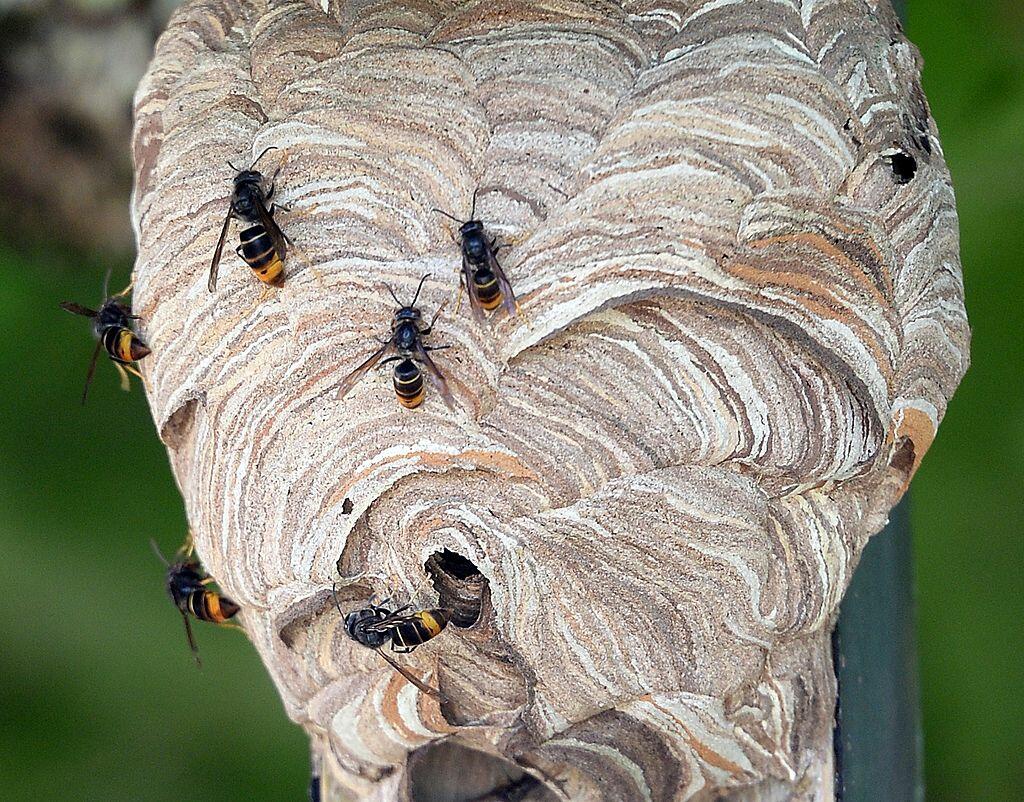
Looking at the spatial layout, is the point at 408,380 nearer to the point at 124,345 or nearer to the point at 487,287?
the point at 487,287

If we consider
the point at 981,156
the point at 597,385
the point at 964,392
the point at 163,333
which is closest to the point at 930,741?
the point at 964,392

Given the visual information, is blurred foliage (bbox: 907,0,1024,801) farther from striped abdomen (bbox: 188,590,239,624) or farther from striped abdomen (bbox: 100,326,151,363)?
striped abdomen (bbox: 100,326,151,363)

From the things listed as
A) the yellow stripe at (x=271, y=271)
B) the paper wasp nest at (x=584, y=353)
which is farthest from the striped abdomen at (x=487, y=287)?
Result: the yellow stripe at (x=271, y=271)

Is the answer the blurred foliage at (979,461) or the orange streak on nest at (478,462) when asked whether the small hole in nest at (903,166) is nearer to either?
the orange streak on nest at (478,462)

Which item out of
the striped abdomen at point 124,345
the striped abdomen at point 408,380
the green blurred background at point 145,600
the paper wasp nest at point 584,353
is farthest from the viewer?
the green blurred background at point 145,600

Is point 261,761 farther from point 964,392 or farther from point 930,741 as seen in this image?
point 964,392

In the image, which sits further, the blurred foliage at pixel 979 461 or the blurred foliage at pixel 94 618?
the blurred foliage at pixel 94 618

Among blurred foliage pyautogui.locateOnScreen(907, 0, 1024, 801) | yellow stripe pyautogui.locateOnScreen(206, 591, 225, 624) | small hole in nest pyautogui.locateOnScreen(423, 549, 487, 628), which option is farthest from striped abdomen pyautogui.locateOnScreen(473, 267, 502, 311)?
blurred foliage pyautogui.locateOnScreen(907, 0, 1024, 801)
